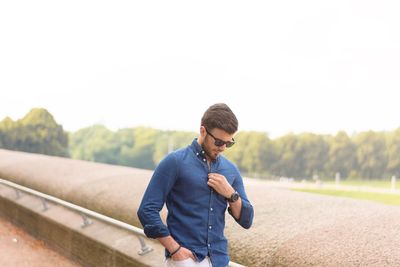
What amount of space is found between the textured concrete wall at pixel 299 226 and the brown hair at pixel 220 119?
166cm

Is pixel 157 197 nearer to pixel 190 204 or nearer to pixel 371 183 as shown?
pixel 190 204

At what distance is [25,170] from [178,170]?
9.26 m

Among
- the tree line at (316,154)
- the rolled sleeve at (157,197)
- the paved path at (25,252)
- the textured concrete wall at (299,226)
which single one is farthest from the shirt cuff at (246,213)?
the tree line at (316,154)

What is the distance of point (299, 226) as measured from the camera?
4.66 meters

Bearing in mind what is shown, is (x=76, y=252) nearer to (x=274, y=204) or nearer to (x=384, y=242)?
(x=274, y=204)

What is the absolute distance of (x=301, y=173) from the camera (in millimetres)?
97000

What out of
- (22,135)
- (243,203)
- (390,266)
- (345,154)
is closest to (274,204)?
(390,266)

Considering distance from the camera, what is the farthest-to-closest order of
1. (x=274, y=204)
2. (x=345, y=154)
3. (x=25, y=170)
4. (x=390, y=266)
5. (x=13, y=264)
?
(x=345, y=154)
(x=25, y=170)
(x=13, y=264)
(x=274, y=204)
(x=390, y=266)

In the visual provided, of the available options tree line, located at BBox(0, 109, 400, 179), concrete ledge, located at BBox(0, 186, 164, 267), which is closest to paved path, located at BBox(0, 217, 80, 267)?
concrete ledge, located at BBox(0, 186, 164, 267)

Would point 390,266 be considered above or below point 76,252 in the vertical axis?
above

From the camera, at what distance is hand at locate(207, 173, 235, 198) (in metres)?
2.60

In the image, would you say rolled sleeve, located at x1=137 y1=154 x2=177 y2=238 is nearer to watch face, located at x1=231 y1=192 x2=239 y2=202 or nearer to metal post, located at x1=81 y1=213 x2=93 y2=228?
watch face, located at x1=231 y1=192 x2=239 y2=202

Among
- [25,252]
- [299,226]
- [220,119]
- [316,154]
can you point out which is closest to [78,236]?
[25,252]

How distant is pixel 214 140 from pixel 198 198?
336mm
